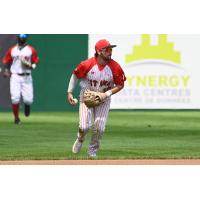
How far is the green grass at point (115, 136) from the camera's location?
1521 cm

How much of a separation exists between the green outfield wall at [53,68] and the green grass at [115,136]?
101 cm

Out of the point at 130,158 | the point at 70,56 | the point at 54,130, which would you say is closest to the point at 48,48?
the point at 70,56

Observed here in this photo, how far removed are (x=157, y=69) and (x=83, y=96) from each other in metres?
15.1

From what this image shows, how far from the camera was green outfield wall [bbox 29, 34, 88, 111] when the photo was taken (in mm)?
29188

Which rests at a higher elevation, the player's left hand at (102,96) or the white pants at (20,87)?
the white pants at (20,87)

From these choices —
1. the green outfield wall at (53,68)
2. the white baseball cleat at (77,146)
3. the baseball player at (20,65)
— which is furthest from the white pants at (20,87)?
the white baseball cleat at (77,146)

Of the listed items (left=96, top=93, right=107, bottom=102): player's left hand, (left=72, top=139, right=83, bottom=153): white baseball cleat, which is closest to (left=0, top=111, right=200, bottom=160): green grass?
(left=72, top=139, right=83, bottom=153): white baseball cleat

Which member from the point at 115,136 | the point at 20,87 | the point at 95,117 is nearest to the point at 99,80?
the point at 95,117

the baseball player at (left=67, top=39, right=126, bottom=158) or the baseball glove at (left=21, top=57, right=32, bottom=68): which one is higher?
the baseball glove at (left=21, top=57, right=32, bottom=68)

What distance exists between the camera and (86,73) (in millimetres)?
13820

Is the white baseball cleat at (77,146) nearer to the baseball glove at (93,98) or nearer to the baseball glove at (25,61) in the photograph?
the baseball glove at (93,98)

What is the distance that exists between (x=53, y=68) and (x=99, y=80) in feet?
50.9

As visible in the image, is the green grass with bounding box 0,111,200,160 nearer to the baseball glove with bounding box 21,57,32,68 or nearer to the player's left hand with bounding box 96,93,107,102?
the player's left hand with bounding box 96,93,107,102

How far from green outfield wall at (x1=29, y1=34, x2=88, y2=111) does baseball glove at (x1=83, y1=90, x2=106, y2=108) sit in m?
15.4
